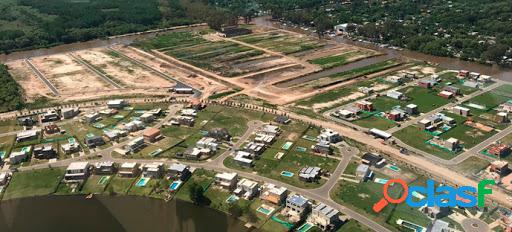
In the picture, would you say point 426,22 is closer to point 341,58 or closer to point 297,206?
point 341,58

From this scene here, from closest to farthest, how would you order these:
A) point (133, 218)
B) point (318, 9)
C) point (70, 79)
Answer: point (133, 218), point (70, 79), point (318, 9)

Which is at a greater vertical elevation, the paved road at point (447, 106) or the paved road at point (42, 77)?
the paved road at point (447, 106)

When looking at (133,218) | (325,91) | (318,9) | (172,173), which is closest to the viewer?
(133,218)

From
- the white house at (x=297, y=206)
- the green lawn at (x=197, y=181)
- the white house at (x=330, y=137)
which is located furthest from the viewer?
the white house at (x=330, y=137)

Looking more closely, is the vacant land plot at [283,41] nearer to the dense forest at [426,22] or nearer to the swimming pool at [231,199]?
the dense forest at [426,22]

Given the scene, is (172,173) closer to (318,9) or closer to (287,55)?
(287,55)

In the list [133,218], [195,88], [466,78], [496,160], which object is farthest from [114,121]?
[466,78]

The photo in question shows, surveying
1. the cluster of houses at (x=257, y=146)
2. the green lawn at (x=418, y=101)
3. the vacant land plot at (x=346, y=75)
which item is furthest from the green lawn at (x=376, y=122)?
the vacant land plot at (x=346, y=75)

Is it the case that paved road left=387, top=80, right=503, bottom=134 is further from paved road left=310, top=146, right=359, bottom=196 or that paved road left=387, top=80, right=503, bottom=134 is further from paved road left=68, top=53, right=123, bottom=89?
paved road left=68, top=53, right=123, bottom=89
